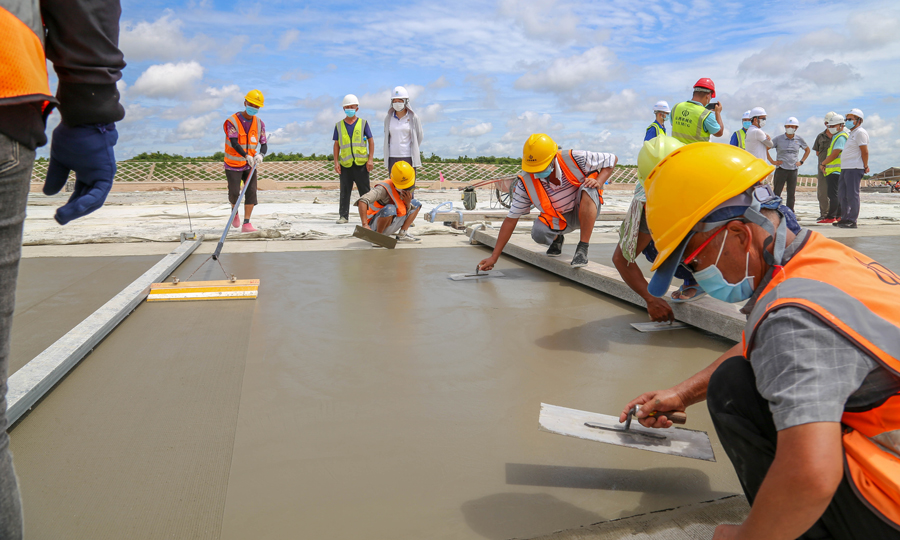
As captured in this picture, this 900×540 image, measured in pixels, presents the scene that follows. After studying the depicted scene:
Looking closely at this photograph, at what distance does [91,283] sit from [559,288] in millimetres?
3327

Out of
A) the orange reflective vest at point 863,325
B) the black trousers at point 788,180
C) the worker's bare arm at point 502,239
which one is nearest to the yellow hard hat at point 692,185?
the orange reflective vest at point 863,325

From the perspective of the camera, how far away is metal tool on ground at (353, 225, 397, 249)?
568cm

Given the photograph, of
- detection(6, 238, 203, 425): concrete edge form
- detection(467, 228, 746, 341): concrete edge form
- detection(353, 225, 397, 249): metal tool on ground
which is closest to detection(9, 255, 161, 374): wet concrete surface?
detection(6, 238, 203, 425): concrete edge form

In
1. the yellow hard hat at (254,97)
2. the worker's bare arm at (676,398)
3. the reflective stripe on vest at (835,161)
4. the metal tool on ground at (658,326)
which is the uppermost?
the yellow hard hat at (254,97)

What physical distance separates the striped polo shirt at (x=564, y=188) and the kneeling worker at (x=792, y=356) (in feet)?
10.1

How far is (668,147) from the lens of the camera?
3.06 metres

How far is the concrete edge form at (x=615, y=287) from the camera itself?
2.78 meters

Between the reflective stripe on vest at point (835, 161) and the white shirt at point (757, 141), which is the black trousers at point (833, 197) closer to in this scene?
the reflective stripe on vest at point (835, 161)

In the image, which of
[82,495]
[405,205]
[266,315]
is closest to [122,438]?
[82,495]

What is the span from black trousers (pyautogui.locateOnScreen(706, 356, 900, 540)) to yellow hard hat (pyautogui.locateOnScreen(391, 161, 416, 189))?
5.02 m

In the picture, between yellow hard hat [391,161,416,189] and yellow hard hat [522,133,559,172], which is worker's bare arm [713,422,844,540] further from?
yellow hard hat [391,161,416,189]

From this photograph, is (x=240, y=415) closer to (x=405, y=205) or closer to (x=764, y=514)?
(x=764, y=514)

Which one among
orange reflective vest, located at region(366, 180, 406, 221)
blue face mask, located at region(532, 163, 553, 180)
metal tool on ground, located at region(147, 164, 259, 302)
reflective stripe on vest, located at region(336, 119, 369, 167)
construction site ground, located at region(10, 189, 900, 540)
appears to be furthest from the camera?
reflective stripe on vest, located at region(336, 119, 369, 167)

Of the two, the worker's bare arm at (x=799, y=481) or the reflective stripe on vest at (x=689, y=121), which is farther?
the reflective stripe on vest at (x=689, y=121)
